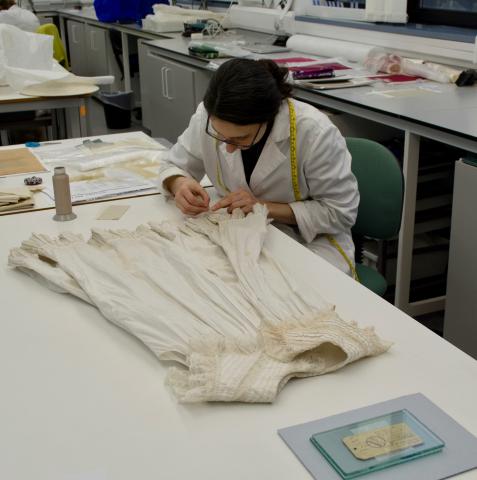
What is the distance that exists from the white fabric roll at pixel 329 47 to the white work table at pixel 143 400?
2326 mm

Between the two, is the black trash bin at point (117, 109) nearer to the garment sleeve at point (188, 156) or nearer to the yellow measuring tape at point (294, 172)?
the garment sleeve at point (188, 156)

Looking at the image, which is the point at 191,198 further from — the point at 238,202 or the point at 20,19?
the point at 20,19

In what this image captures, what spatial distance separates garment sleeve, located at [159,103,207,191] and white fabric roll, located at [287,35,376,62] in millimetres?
1675

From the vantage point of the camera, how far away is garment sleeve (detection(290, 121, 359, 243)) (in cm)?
171

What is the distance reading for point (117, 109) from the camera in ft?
17.3

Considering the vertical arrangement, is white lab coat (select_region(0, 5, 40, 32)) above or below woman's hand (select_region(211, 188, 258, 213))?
above

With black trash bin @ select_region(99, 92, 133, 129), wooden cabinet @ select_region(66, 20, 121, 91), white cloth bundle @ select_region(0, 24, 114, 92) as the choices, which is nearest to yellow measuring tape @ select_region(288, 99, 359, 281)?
white cloth bundle @ select_region(0, 24, 114, 92)

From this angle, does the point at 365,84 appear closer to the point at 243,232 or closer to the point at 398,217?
the point at 398,217

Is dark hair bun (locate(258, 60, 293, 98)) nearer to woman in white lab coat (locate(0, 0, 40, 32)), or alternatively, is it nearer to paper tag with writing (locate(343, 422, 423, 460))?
paper tag with writing (locate(343, 422, 423, 460))

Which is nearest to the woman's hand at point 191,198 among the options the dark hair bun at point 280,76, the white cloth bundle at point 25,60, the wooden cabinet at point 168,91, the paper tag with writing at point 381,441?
the dark hair bun at point 280,76

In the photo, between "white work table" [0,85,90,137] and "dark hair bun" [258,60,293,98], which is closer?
"dark hair bun" [258,60,293,98]

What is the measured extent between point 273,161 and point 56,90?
6.07ft

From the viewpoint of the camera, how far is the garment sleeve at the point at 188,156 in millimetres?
1853

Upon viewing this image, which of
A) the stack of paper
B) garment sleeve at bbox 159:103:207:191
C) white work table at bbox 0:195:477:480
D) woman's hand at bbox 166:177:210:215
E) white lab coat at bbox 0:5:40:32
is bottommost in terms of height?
white work table at bbox 0:195:477:480
